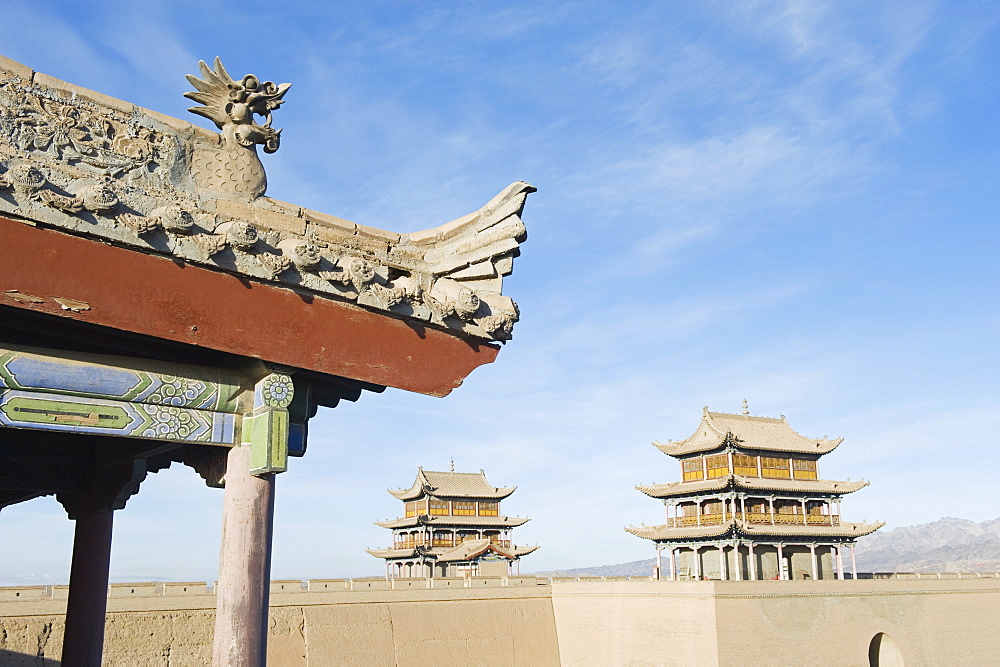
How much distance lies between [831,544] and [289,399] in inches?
1580

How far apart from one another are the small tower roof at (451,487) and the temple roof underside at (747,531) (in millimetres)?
12474

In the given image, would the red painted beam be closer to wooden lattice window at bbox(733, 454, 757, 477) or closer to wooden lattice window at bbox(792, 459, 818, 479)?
wooden lattice window at bbox(733, 454, 757, 477)

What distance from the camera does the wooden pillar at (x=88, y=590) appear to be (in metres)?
7.65

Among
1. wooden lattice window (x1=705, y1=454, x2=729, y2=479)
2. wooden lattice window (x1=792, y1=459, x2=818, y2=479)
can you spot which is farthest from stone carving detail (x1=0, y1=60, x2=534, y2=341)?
wooden lattice window (x1=792, y1=459, x2=818, y2=479)

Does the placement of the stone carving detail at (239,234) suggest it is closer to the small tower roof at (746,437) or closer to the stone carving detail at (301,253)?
the stone carving detail at (301,253)

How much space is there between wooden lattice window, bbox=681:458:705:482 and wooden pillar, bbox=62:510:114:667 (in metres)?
35.3

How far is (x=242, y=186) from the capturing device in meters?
6.09

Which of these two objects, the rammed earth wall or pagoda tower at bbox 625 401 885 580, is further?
pagoda tower at bbox 625 401 885 580

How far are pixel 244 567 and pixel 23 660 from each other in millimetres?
20357

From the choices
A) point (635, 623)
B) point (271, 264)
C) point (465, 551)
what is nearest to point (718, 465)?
point (635, 623)

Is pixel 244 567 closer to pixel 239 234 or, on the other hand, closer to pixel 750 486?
pixel 239 234

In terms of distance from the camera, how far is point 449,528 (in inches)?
2010

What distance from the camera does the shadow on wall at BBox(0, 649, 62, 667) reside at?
2120 cm

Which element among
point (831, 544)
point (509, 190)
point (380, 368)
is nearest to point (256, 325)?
point (380, 368)
